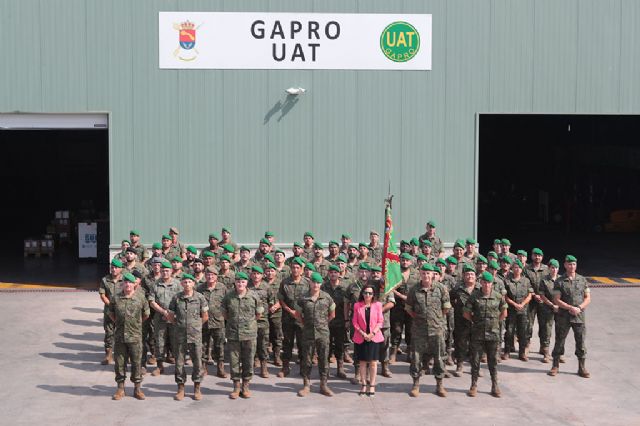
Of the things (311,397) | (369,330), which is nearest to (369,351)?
(369,330)

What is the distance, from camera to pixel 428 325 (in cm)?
1293

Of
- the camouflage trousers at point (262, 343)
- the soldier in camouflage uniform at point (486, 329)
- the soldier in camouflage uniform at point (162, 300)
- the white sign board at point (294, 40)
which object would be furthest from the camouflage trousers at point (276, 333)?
the white sign board at point (294, 40)

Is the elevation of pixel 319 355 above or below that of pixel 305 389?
above

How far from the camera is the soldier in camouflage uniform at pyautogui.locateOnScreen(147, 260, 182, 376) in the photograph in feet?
44.2

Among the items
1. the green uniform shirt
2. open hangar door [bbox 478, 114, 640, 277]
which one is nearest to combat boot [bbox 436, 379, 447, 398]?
the green uniform shirt

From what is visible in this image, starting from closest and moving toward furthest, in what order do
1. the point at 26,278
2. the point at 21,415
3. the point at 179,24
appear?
the point at 21,415, the point at 179,24, the point at 26,278

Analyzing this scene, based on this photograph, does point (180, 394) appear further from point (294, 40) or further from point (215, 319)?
point (294, 40)

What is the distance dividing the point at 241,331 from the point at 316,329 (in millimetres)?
1087

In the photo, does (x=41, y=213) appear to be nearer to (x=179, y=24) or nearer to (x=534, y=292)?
(x=179, y=24)

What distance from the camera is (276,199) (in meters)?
20.8

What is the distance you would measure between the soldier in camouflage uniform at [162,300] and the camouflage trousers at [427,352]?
3537mm

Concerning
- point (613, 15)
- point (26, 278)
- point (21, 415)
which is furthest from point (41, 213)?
point (21, 415)

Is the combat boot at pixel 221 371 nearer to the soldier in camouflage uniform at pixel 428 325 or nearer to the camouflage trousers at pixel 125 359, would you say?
the camouflage trousers at pixel 125 359

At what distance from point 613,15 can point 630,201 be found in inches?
694
